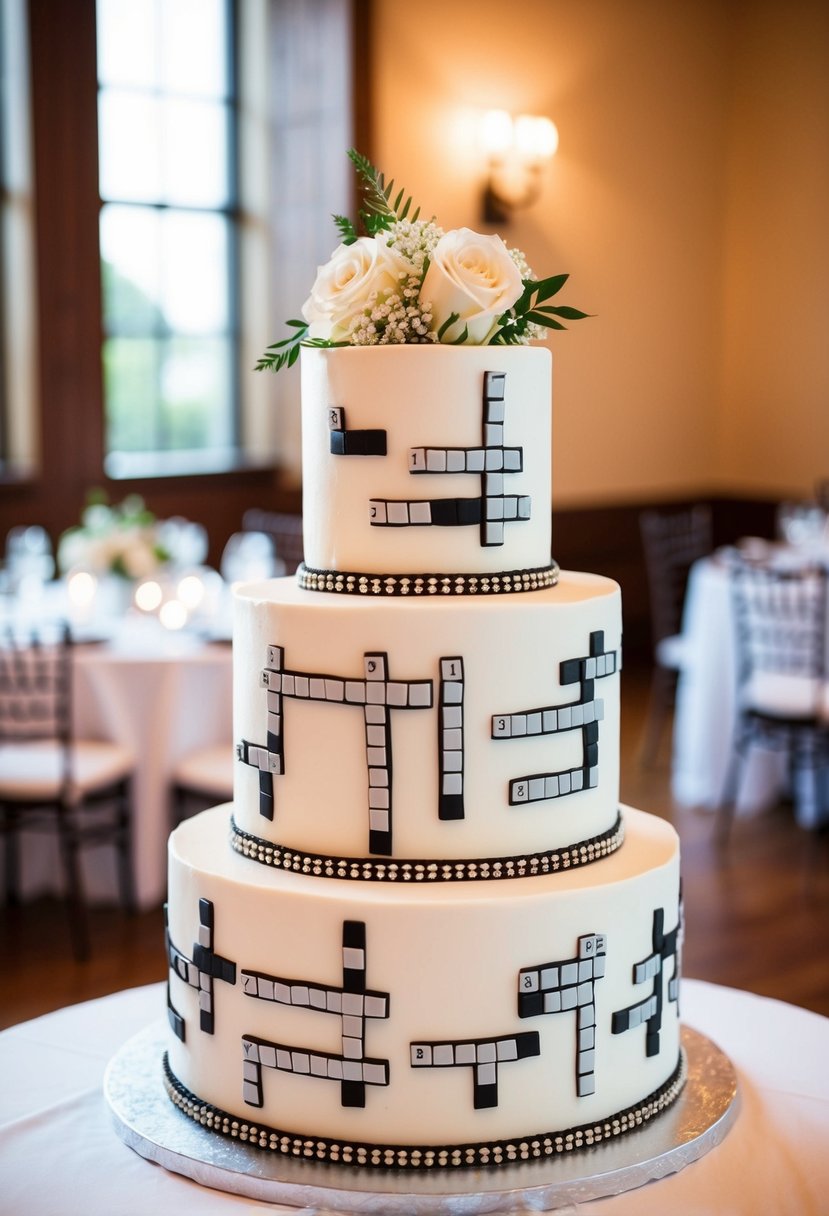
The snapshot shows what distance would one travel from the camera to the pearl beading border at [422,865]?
6.58 feet

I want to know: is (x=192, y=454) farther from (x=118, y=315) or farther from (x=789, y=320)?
(x=789, y=320)

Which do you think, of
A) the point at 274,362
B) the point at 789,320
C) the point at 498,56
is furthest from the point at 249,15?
the point at 274,362

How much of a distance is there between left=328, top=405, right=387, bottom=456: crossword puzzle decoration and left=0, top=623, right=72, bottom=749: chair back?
2515 mm

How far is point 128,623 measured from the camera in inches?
196

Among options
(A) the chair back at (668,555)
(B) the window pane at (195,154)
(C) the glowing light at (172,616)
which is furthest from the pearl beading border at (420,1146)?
(B) the window pane at (195,154)

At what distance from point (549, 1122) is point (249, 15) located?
6386 millimetres

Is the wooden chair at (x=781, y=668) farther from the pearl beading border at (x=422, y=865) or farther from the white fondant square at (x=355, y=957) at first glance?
the white fondant square at (x=355, y=957)

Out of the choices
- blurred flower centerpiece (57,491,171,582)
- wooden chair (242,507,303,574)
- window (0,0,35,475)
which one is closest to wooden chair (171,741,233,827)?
blurred flower centerpiece (57,491,171,582)

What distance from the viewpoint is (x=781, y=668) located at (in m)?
5.59

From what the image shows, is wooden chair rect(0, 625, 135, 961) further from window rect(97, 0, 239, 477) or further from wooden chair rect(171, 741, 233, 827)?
window rect(97, 0, 239, 477)

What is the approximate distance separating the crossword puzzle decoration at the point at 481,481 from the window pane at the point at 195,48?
17.9 ft

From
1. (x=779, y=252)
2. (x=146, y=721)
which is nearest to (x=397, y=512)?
(x=146, y=721)

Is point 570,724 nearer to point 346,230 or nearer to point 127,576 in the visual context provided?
point 346,230

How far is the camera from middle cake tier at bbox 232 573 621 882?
6.54 ft
